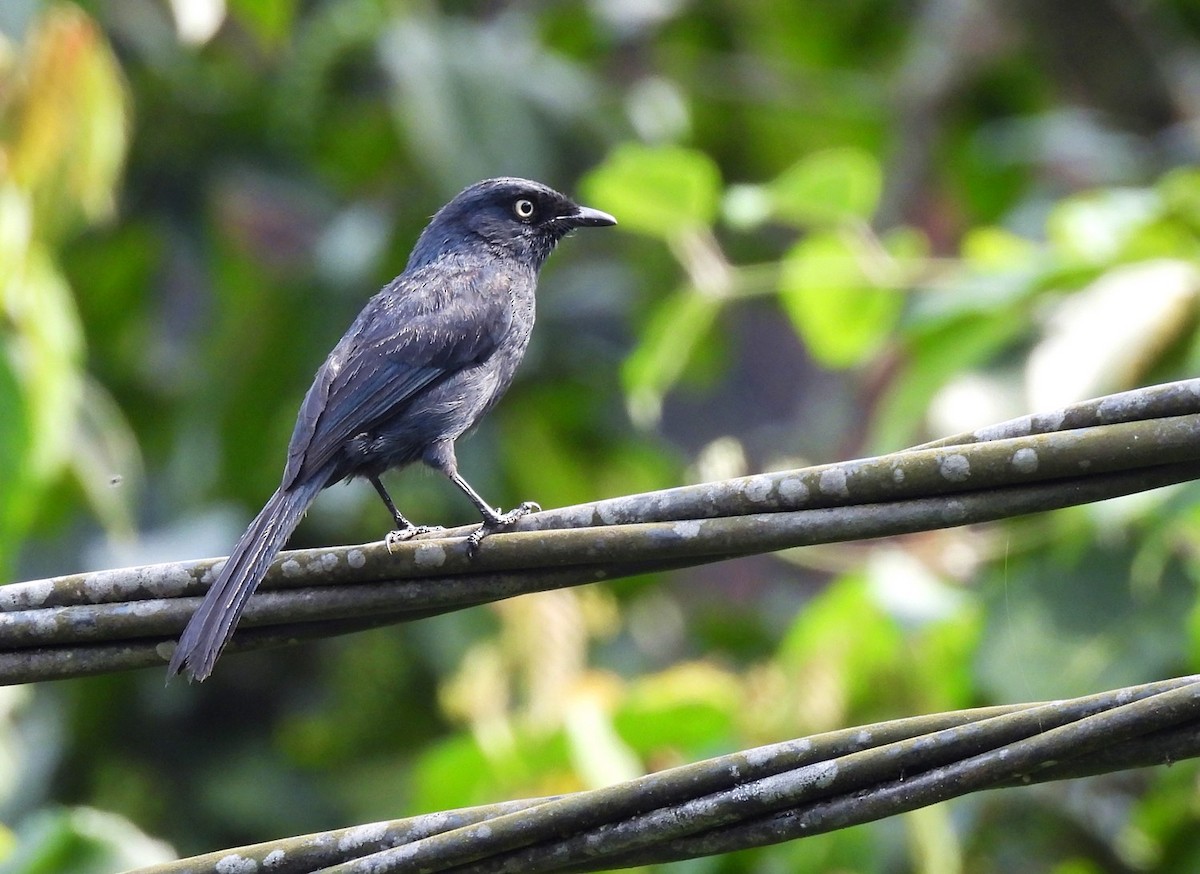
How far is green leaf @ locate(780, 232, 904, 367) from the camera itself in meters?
4.55

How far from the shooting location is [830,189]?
4301mm

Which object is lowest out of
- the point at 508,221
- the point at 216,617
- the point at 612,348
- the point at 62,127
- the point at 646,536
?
the point at 612,348

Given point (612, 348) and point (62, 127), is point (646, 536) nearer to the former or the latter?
point (62, 127)

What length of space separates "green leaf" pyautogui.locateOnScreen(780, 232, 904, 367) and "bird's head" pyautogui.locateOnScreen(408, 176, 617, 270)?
571mm

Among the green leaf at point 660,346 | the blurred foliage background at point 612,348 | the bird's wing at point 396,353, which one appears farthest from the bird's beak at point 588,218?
the bird's wing at point 396,353

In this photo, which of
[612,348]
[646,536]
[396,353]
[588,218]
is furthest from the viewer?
[612,348]

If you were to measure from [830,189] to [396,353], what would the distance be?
1.27m

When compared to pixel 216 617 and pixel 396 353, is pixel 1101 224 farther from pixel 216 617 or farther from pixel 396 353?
pixel 216 617

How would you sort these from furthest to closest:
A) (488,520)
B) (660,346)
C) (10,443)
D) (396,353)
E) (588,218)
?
(588,218) < (660,346) < (396,353) < (10,443) < (488,520)

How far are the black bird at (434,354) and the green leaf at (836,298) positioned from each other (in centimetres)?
57

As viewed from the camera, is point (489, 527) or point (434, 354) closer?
point (489, 527)

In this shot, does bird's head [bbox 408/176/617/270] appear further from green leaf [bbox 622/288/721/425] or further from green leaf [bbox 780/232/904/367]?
green leaf [bbox 780/232/904/367]

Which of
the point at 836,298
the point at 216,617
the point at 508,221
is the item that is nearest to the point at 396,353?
the point at 508,221

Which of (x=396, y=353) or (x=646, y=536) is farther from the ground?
(x=646, y=536)
